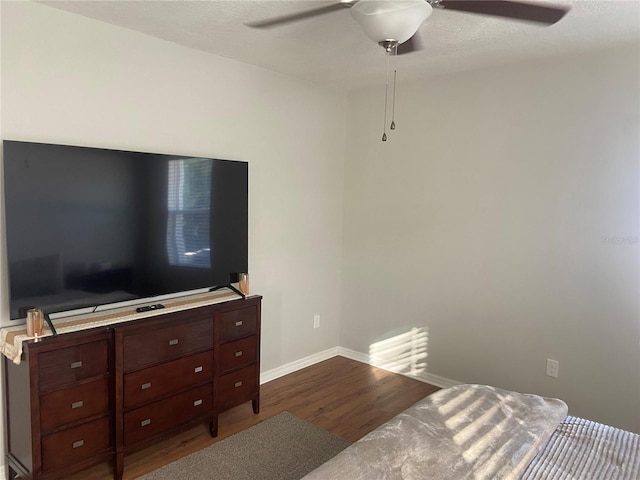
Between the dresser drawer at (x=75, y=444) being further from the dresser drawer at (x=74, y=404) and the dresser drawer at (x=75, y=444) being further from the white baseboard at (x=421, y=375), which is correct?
the white baseboard at (x=421, y=375)

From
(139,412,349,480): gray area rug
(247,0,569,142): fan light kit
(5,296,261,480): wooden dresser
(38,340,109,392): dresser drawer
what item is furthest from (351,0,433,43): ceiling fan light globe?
(139,412,349,480): gray area rug

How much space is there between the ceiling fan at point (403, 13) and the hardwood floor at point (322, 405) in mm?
2384

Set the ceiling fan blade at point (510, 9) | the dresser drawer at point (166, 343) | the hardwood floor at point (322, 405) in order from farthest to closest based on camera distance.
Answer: the hardwood floor at point (322, 405)
the dresser drawer at point (166, 343)
the ceiling fan blade at point (510, 9)

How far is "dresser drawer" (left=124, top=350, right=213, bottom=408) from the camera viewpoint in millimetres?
2551

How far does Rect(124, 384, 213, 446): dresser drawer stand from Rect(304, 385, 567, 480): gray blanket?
139 cm

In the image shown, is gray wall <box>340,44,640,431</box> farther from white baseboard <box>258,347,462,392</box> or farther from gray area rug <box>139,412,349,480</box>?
gray area rug <box>139,412,349,480</box>

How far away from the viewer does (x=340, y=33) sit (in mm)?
2746

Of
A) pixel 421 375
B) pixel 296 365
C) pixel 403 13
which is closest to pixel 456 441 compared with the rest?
pixel 403 13

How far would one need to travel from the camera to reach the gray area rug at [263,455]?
259 cm

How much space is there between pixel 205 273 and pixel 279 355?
1217 millimetres

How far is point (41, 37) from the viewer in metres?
2.46

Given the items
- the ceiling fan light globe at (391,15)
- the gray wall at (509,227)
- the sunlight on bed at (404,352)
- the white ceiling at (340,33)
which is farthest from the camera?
the sunlight on bed at (404,352)

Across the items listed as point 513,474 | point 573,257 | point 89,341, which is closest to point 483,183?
point 573,257

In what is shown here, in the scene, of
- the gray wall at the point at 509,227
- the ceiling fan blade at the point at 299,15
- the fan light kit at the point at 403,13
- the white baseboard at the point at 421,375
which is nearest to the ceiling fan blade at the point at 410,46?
→ the fan light kit at the point at 403,13
